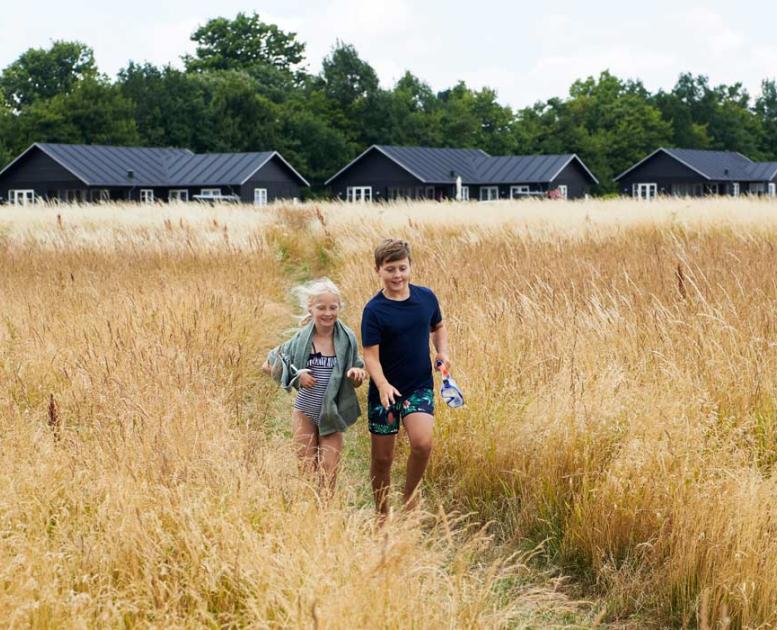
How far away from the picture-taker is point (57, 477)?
3.69 m

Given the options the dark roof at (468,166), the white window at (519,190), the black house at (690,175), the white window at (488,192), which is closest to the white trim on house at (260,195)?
the dark roof at (468,166)

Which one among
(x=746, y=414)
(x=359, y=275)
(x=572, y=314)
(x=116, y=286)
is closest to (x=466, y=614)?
(x=746, y=414)

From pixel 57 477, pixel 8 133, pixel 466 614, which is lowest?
pixel 466 614

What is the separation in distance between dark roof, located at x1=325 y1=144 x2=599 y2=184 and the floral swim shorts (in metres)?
48.8

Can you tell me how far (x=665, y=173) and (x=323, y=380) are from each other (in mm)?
60815

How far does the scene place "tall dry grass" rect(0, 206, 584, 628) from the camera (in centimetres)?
273

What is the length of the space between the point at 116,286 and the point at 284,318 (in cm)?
175

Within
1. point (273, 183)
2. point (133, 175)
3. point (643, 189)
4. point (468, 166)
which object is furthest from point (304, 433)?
point (643, 189)

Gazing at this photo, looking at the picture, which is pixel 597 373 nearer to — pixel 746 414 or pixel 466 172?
pixel 746 414

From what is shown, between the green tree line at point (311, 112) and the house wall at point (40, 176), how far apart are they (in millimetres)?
7673

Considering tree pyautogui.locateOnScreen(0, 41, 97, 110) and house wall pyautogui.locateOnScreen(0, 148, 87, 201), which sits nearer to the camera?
house wall pyautogui.locateOnScreen(0, 148, 87, 201)

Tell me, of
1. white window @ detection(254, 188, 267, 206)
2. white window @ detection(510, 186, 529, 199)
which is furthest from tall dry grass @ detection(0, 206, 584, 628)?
white window @ detection(510, 186, 529, 199)

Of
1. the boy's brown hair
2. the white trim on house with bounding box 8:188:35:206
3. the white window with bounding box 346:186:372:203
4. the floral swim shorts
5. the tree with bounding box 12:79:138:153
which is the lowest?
the floral swim shorts

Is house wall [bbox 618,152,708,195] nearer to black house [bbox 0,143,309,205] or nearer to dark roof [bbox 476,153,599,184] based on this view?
dark roof [bbox 476,153,599,184]
